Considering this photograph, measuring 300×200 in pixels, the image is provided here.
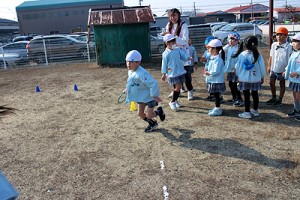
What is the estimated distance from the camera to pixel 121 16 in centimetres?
1241

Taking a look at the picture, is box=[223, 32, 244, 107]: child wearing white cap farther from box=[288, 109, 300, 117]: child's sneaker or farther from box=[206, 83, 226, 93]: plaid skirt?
box=[288, 109, 300, 117]: child's sneaker

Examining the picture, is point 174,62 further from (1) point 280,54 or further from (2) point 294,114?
(2) point 294,114

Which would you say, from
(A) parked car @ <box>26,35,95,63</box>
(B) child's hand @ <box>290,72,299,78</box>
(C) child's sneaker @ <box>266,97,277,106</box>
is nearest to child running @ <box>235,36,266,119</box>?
(B) child's hand @ <box>290,72,299,78</box>

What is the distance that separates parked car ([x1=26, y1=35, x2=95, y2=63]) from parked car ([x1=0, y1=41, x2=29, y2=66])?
12.7 inches

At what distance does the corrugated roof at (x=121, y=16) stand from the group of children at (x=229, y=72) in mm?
6566

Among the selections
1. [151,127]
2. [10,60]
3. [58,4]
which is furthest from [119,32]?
[58,4]

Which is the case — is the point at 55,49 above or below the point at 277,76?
above

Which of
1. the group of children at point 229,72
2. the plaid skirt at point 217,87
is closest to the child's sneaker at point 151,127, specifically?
the group of children at point 229,72

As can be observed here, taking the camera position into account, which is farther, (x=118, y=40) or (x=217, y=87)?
(x=118, y=40)

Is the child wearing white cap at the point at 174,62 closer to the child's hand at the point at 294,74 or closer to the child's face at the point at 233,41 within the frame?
the child's face at the point at 233,41

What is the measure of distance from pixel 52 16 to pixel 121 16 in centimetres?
4823

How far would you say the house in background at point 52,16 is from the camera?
5528 centimetres

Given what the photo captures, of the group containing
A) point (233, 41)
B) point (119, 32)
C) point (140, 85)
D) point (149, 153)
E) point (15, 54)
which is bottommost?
point (149, 153)

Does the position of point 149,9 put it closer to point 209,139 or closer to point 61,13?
point 209,139
